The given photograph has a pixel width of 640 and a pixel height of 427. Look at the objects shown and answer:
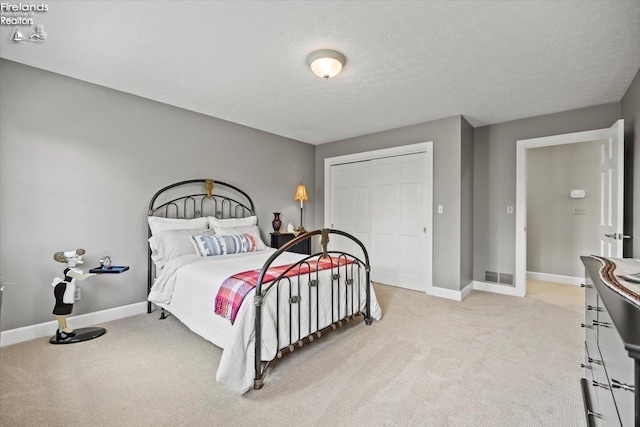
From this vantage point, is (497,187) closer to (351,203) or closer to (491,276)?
(491,276)

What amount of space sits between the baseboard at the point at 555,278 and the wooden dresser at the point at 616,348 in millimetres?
3831

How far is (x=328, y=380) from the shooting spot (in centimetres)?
210

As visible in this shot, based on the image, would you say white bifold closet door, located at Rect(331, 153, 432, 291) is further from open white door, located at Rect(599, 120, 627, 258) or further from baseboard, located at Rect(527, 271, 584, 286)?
baseboard, located at Rect(527, 271, 584, 286)

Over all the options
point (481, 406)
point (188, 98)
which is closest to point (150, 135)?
point (188, 98)

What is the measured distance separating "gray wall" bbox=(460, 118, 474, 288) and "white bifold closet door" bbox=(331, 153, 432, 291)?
16.9 inches

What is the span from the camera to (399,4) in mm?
1892

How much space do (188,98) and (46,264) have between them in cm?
219

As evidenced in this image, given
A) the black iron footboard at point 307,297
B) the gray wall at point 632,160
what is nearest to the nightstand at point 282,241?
the black iron footboard at point 307,297

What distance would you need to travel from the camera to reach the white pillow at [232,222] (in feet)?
12.6

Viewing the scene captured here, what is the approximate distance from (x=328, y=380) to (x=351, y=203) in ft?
11.7

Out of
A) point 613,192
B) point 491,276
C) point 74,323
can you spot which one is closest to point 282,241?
point 74,323

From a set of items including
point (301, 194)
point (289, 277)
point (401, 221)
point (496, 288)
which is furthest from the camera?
point (301, 194)

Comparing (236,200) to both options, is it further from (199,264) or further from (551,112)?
(551,112)

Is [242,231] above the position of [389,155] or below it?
below
